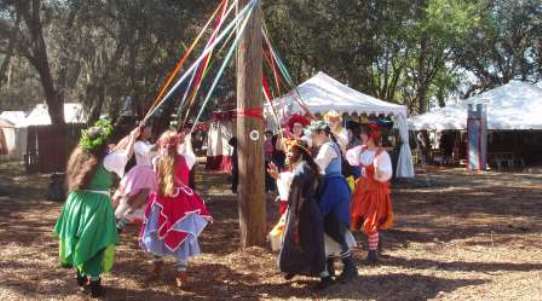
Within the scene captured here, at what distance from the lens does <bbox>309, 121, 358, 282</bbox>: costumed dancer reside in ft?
18.0

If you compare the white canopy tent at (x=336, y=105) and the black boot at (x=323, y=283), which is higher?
the white canopy tent at (x=336, y=105)

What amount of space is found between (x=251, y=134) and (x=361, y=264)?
1821 millimetres

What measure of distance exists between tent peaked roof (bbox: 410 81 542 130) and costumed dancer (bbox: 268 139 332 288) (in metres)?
17.2

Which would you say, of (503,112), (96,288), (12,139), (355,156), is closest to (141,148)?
(96,288)

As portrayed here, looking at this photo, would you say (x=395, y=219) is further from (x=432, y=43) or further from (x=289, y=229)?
(x=432, y=43)

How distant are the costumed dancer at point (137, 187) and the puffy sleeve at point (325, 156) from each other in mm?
2829

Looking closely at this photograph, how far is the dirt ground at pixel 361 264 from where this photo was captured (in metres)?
5.28

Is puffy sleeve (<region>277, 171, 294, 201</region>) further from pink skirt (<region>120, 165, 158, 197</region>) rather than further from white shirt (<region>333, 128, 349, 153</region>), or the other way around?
pink skirt (<region>120, 165, 158, 197</region>)

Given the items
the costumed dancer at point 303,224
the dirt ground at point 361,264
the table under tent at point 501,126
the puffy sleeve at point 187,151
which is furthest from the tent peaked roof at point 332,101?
Result: the table under tent at point 501,126

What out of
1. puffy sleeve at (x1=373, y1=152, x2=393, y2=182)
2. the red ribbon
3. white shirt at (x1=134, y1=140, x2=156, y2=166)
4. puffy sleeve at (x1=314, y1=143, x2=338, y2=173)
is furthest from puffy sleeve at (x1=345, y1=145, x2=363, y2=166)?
white shirt at (x1=134, y1=140, x2=156, y2=166)

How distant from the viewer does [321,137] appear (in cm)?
560

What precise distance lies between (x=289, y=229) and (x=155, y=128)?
46.2 ft

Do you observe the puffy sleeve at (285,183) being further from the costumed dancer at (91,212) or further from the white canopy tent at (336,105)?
the white canopy tent at (336,105)

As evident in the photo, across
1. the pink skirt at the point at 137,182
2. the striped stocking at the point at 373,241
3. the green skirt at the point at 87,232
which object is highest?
the pink skirt at the point at 137,182
